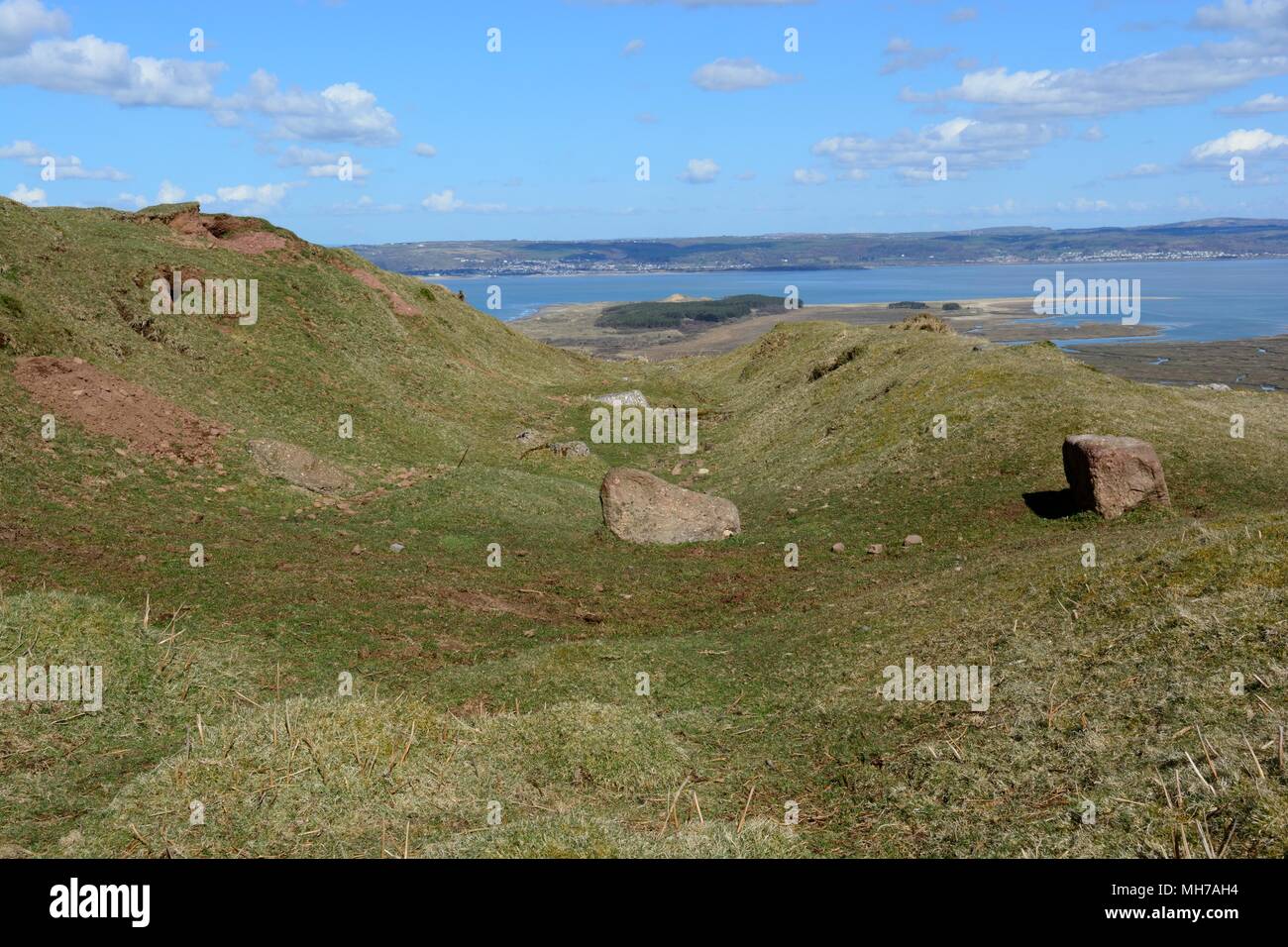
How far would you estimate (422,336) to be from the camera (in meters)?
62.9

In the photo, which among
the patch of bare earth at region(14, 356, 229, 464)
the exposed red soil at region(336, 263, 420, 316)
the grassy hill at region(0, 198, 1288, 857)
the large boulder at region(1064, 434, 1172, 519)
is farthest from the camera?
the exposed red soil at region(336, 263, 420, 316)

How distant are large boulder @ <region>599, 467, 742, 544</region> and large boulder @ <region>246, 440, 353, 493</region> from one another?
10.9m

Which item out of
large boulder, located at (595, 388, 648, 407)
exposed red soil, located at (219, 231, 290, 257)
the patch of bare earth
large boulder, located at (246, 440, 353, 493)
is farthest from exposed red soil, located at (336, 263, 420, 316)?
large boulder, located at (246, 440, 353, 493)

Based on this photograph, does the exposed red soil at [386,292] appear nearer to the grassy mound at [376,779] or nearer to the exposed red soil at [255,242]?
the exposed red soil at [255,242]

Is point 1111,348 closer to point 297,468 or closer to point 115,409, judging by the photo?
point 297,468

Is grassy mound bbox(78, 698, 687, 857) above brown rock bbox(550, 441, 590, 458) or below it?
below

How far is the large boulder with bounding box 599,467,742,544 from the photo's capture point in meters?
32.4

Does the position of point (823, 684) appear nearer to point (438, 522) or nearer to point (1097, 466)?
point (1097, 466)

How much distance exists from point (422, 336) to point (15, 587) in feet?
141

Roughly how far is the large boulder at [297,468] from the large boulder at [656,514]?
10.9 metres

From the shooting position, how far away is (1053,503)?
31109 mm

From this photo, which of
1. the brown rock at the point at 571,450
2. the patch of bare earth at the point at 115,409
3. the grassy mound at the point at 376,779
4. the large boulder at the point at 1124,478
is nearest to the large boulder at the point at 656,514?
the large boulder at the point at 1124,478

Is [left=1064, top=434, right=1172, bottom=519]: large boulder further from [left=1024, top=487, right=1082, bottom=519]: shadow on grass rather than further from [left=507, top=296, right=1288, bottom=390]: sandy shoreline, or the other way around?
[left=507, top=296, right=1288, bottom=390]: sandy shoreline
